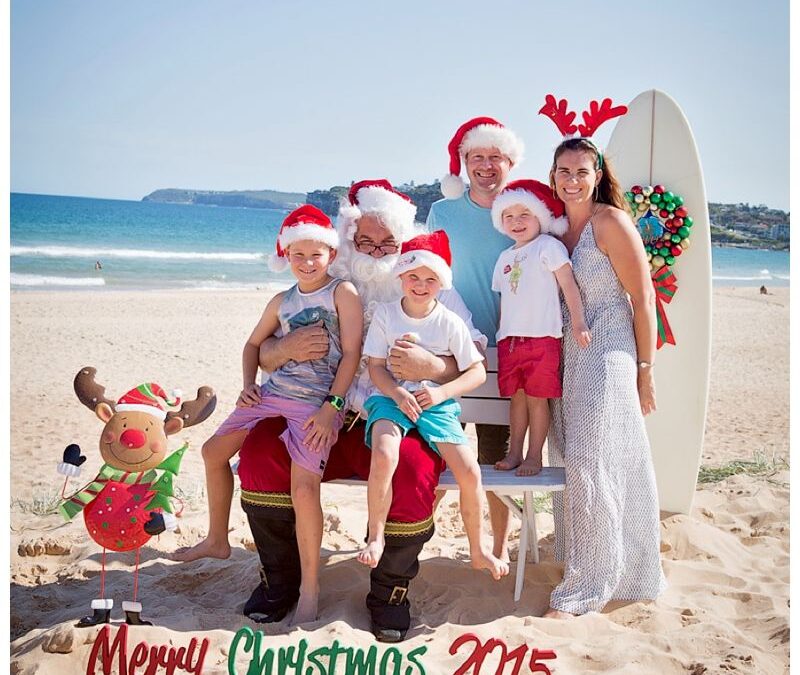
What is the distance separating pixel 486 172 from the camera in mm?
4074

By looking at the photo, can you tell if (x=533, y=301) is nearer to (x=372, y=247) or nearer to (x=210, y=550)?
(x=372, y=247)

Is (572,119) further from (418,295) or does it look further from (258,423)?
(258,423)

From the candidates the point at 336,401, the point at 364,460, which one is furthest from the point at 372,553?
the point at 336,401

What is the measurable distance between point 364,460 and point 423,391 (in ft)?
1.34

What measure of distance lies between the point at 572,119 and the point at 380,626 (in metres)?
2.37

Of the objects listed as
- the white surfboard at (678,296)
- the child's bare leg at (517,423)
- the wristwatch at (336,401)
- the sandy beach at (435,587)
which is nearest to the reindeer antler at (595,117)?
the white surfboard at (678,296)

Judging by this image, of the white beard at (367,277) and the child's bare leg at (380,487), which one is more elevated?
the white beard at (367,277)

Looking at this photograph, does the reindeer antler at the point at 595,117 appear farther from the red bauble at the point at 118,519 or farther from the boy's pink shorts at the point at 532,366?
the red bauble at the point at 118,519

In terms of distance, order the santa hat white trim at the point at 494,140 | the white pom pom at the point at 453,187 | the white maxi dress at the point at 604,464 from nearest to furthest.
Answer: the white maxi dress at the point at 604,464, the santa hat white trim at the point at 494,140, the white pom pom at the point at 453,187

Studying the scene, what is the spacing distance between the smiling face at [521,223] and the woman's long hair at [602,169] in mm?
201

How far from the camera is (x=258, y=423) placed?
3.52 m

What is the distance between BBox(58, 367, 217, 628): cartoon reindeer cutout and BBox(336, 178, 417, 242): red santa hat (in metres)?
1.02

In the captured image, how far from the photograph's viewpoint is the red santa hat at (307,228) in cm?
351

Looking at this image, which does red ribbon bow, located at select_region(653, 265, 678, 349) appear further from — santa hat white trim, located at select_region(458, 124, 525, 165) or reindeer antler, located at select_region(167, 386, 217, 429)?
reindeer antler, located at select_region(167, 386, 217, 429)
